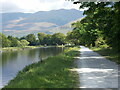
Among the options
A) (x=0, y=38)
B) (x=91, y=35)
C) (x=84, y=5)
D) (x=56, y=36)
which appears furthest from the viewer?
(x=56, y=36)

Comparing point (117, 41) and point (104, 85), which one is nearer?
point (104, 85)

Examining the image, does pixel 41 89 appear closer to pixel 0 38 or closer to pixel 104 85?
pixel 104 85

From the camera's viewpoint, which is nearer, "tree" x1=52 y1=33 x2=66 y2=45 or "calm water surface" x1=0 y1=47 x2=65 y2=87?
"calm water surface" x1=0 y1=47 x2=65 y2=87

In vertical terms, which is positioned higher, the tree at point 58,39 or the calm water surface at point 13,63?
the tree at point 58,39

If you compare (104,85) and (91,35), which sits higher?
(91,35)

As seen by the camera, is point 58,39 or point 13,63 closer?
point 13,63

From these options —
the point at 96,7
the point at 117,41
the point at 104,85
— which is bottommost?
the point at 104,85

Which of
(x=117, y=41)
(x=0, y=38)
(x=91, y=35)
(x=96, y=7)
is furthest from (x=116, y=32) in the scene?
(x=0, y=38)

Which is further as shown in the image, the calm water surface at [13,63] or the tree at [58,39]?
the tree at [58,39]

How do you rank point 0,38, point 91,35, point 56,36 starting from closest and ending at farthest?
1. point 91,35
2. point 0,38
3. point 56,36

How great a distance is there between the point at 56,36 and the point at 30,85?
14588 centimetres

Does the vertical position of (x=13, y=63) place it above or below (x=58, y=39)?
below

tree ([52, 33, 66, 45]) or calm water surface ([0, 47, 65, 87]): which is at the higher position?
tree ([52, 33, 66, 45])

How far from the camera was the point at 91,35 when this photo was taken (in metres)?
36.5
